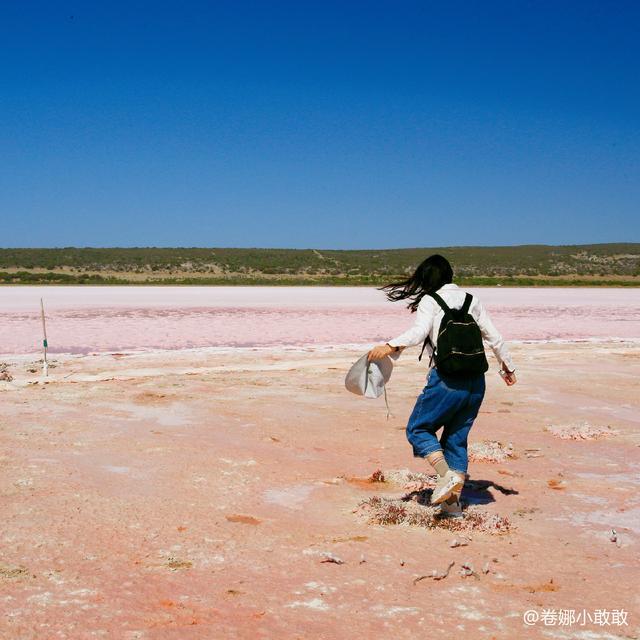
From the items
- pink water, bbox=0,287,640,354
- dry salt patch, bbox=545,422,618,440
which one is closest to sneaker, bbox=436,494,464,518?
dry salt patch, bbox=545,422,618,440

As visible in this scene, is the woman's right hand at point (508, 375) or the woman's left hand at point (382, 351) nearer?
the woman's left hand at point (382, 351)

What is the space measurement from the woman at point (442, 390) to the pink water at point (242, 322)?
1233 centimetres

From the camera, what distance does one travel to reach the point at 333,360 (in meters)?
14.6

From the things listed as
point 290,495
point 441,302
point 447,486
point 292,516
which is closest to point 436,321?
point 441,302

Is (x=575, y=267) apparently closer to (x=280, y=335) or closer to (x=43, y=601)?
(x=280, y=335)

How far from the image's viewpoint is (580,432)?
27.6 ft

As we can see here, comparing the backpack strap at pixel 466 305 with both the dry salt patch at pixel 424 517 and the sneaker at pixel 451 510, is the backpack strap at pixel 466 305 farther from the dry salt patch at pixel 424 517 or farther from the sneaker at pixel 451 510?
the dry salt patch at pixel 424 517

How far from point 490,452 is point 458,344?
264cm

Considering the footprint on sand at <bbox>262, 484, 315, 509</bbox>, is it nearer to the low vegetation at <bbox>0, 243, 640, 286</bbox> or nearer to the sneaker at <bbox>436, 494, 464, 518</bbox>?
the sneaker at <bbox>436, 494, 464, 518</bbox>

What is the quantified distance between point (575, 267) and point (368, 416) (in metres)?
90.1

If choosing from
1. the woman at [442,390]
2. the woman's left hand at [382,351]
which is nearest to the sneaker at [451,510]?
the woman at [442,390]

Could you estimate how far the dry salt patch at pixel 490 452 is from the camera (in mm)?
7332

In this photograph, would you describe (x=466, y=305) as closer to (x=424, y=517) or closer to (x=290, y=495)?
(x=424, y=517)

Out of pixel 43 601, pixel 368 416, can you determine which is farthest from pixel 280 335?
pixel 43 601
